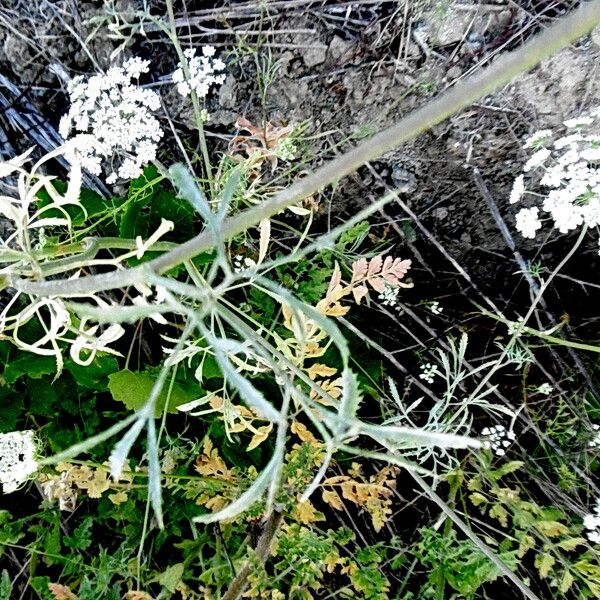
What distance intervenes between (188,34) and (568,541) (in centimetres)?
133

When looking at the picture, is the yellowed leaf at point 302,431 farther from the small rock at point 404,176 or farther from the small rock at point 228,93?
A: the small rock at point 228,93

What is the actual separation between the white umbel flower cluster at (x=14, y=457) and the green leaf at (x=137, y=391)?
0.60ft

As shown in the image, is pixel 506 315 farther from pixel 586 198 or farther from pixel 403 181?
pixel 586 198

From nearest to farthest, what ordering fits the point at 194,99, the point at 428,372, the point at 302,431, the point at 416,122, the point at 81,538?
1. the point at 416,122
2. the point at 194,99
3. the point at 302,431
4. the point at 428,372
5. the point at 81,538

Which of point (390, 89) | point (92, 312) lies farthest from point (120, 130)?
point (92, 312)

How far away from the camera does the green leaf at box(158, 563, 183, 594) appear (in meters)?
1.45

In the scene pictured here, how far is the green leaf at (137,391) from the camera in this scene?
1405 mm

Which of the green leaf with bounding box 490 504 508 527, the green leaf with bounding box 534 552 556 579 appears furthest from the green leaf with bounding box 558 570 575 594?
the green leaf with bounding box 490 504 508 527

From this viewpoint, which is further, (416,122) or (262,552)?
(262,552)

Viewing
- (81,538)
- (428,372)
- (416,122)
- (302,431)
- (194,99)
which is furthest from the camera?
(81,538)

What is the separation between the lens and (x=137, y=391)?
4.63 feet

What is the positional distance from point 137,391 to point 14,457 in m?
0.25

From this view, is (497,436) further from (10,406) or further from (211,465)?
(10,406)

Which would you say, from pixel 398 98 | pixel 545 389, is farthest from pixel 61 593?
pixel 398 98
